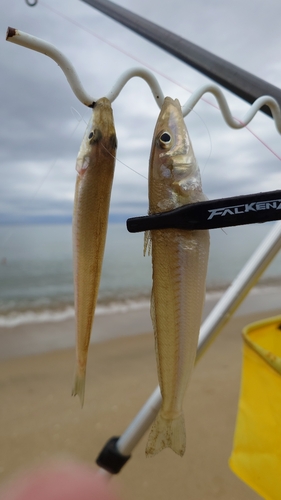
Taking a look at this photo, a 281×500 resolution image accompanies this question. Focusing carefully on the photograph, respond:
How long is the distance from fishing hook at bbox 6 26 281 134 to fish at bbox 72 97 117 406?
0.05 m

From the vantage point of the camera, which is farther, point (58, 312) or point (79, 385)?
point (58, 312)

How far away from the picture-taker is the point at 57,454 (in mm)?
2498

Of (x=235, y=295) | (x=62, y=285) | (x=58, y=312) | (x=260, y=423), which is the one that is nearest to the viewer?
(x=235, y=295)

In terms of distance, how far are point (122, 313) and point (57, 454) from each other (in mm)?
3984

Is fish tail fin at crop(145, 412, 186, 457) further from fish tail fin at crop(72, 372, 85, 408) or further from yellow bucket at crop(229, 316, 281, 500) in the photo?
yellow bucket at crop(229, 316, 281, 500)

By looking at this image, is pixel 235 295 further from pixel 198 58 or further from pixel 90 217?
pixel 90 217

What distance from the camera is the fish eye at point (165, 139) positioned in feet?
1.79

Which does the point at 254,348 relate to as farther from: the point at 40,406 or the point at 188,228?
the point at 40,406

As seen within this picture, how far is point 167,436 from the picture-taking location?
22.8 inches

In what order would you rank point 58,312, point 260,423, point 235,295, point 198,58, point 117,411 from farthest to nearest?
1. point 58,312
2. point 117,411
3. point 260,423
4. point 235,295
5. point 198,58

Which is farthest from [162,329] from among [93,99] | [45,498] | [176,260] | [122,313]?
[122,313]

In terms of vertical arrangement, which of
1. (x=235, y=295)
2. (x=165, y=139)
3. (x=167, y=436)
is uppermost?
(x=165, y=139)

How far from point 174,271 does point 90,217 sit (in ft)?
0.44

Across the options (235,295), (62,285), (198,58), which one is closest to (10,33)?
(198,58)
